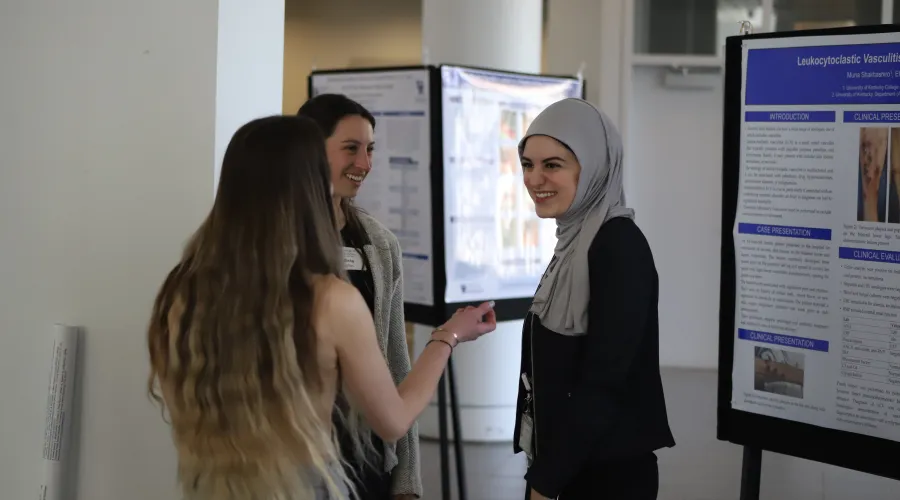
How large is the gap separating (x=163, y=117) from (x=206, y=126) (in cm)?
14

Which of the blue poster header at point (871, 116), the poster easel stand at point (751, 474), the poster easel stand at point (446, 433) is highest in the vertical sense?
the blue poster header at point (871, 116)

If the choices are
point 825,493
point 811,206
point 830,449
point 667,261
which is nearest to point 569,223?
point 811,206

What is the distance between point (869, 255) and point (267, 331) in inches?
Result: 60.5

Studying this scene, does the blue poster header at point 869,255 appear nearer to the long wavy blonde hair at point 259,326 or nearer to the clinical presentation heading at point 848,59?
the clinical presentation heading at point 848,59

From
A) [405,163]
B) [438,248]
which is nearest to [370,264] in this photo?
[438,248]

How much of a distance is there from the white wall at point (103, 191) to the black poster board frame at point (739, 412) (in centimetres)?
126

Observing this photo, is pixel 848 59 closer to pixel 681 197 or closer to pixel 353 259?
pixel 353 259

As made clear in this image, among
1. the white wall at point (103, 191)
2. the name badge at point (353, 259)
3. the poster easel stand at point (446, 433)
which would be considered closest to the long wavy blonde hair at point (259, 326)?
the name badge at point (353, 259)

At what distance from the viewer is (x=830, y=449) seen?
8.23 ft

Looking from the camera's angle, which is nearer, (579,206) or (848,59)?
(579,206)

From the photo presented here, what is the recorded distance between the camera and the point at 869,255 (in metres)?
2.42

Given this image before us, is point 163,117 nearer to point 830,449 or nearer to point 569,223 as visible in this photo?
point 569,223

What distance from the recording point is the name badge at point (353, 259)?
2.45 m

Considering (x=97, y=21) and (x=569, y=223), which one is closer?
(x=569, y=223)
